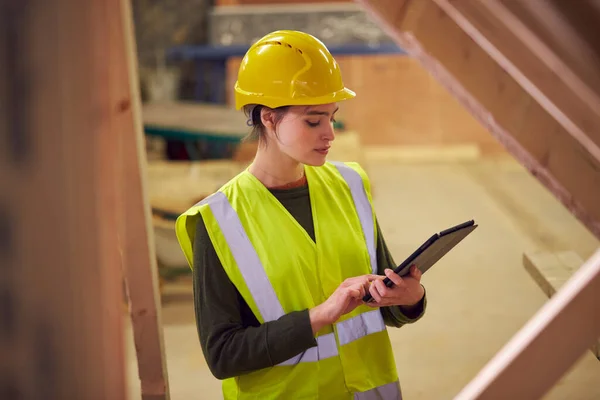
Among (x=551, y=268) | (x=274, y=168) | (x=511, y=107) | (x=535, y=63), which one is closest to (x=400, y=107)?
(x=551, y=268)

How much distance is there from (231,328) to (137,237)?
12.9 inches

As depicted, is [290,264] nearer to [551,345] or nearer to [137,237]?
[137,237]

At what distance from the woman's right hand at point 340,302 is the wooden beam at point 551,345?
435mm

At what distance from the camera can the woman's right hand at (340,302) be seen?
5.13 ft

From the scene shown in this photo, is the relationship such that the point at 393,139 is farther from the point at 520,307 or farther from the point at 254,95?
the point at 254,95

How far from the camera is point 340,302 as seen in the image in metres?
1.56

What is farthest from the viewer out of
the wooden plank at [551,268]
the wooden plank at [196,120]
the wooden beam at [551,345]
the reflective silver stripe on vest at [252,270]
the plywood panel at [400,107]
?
the plywood panel at [400,107]

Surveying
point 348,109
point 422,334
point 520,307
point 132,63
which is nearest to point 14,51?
point 132,63

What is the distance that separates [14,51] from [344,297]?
0.93 meters

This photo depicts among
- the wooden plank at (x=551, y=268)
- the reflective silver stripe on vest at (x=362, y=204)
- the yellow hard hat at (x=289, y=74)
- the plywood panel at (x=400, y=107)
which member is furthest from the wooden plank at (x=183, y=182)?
the yellow hard hat at (x=289, y=74)

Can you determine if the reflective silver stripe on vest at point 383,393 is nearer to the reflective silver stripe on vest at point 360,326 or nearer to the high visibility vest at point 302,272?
the high visibility vest at point 302,272

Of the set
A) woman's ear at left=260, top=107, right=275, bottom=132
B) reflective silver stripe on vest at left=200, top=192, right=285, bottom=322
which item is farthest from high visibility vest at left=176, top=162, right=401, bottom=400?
woman's ear at left=260, top=107, right=275, bottom=132

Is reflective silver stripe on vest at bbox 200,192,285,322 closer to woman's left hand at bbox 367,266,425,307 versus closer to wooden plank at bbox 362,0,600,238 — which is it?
woman's left hand at bbox 367,266,425,307

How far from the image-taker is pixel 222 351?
162cm
